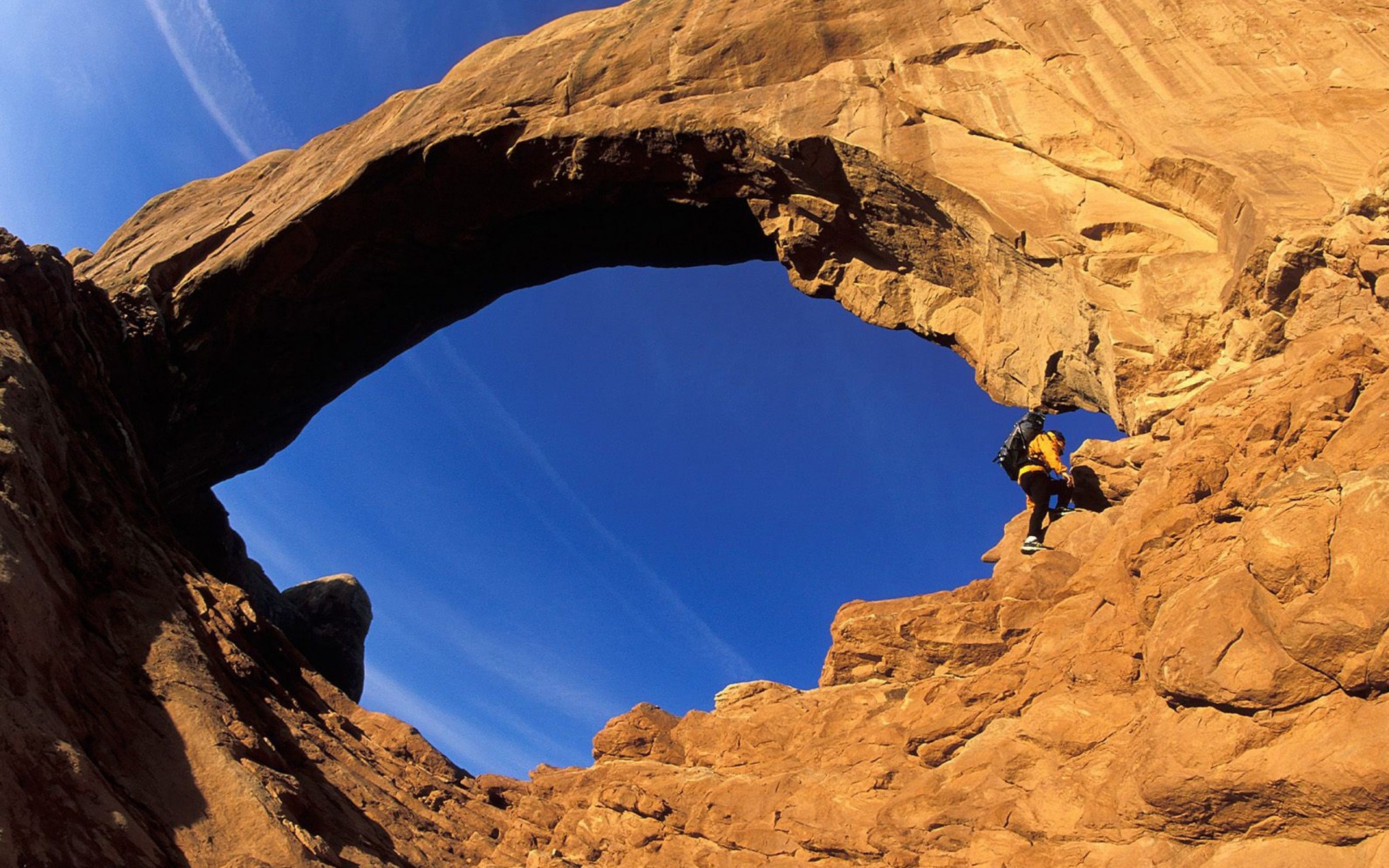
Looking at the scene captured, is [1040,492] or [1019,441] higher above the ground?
[1019,441]

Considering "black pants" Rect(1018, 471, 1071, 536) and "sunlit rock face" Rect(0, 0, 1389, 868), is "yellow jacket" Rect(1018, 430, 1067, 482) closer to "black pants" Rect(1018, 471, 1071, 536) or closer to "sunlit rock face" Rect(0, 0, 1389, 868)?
"black pants" Rect(1018, 471, 1071, 536)

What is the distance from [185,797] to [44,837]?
107 inches

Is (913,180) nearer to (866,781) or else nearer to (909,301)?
(909,301)

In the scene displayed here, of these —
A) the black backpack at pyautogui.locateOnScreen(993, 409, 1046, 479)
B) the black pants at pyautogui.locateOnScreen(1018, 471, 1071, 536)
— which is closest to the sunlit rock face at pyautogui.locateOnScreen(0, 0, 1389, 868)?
the black pants at pyautogui.locateOnScreen(1018, 471, 1071, 536)

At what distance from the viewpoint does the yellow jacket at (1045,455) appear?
43.0 ft

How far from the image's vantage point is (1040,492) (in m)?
13.1

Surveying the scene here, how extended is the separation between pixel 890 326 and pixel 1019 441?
375 cm

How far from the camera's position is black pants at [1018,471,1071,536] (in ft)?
42.4

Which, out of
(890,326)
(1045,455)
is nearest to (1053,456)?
(1045,455)

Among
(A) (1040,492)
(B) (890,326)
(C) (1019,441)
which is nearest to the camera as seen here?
(A) (1040,492)

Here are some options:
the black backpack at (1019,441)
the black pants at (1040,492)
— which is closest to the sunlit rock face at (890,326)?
the black pants at (1040,492)

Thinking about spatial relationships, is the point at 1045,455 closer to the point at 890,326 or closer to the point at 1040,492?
the point at 1040,492

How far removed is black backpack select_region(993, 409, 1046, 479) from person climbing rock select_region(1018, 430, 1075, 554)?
205 mm

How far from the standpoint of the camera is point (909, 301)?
1658 centimetres
